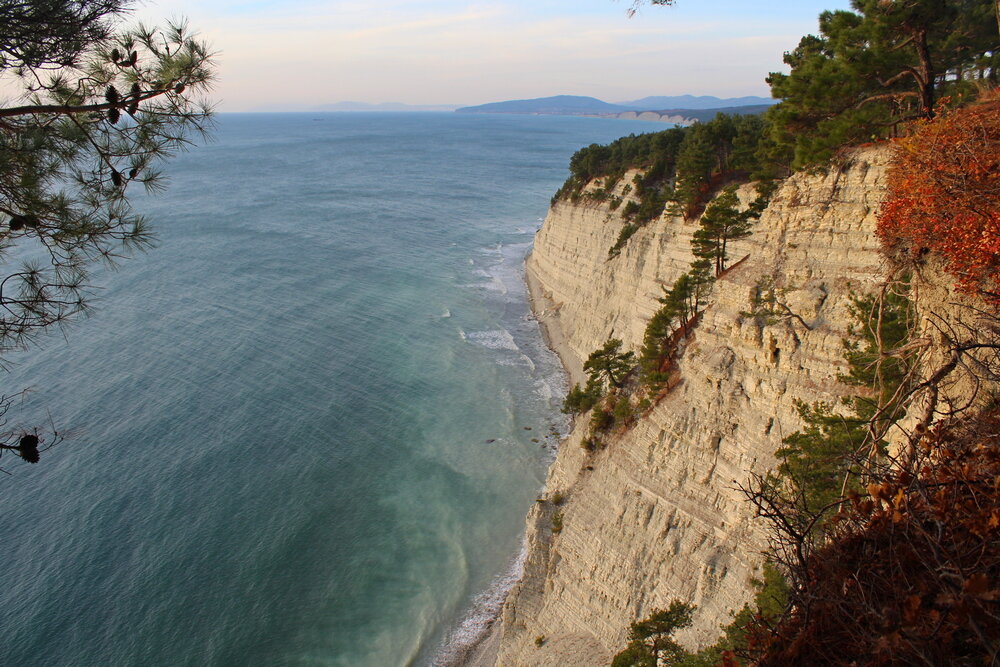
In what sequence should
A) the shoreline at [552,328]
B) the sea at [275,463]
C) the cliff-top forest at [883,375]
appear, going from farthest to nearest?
the shoreline at [552,328]
the sea at [275,463]
the cliff-top forest at [883,375]

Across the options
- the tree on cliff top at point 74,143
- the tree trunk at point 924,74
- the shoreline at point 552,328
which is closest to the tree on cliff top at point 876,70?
the tree trunk at point 924,74

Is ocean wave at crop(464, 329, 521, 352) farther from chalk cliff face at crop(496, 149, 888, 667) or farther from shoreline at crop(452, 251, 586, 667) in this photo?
chalk cliff face at crop(496, 149, 888, 667)

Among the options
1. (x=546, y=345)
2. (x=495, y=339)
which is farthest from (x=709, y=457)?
(x=495, y=339)

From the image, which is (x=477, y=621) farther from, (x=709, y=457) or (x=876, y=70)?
(x=876, y=70)

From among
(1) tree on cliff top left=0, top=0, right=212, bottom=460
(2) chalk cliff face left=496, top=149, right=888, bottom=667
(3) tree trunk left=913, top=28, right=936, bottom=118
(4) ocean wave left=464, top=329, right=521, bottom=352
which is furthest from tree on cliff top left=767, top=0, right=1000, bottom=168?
(4) ocean wave left=464, top=329, right=521, bottom=352

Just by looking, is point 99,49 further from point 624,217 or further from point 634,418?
point 624,217

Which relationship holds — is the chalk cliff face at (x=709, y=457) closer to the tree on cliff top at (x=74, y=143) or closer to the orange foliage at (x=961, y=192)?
the orange foliage at (x=961, y=192)

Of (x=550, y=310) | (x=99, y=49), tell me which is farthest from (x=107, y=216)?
(x=550, y=310)
